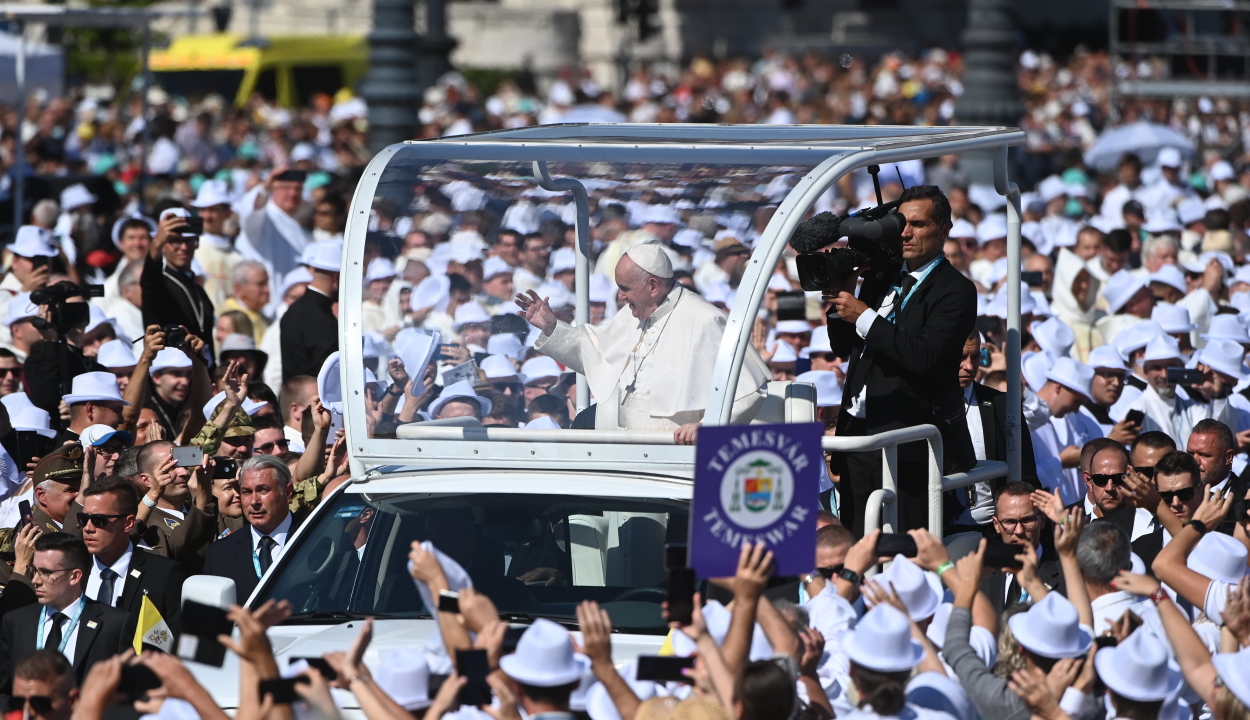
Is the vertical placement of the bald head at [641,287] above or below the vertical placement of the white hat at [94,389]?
above

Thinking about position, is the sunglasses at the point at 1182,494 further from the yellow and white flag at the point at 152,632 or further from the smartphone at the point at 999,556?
the yellow and white flag at the point at 152,632

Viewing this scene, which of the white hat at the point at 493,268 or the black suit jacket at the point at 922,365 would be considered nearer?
the black suit jacket at the point at 922,365

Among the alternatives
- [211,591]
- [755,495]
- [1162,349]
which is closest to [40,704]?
[211,591]

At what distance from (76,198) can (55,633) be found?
10582mm

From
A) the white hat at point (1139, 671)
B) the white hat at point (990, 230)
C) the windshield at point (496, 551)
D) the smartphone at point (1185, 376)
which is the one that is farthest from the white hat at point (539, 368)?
the white hat at point (990, 230)

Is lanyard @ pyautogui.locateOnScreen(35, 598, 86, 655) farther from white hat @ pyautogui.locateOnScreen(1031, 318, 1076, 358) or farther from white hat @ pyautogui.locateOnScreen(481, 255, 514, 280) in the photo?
white hat @ pyautogui.locateOnScreen(1031, 318, 1076, 358)

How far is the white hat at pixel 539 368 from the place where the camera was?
7.11 m

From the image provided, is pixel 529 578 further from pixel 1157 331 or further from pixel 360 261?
pixel 1157 331

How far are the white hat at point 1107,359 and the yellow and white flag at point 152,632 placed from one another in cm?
538

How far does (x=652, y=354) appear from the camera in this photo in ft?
22.5

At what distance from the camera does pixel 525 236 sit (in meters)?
7.70

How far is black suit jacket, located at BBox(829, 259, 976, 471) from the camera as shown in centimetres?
689

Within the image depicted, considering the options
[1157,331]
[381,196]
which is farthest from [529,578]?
[1157,331]

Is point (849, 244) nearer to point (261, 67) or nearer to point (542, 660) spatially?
point (542, 660)
